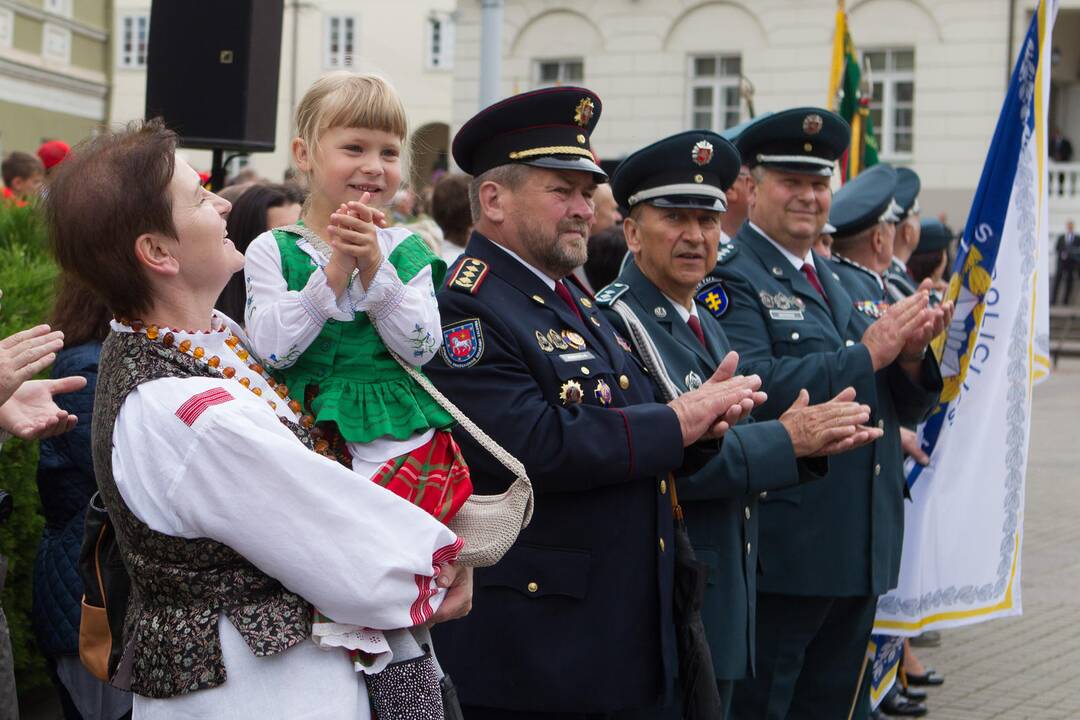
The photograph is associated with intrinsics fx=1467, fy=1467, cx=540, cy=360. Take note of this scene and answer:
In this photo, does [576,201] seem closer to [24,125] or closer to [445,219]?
[445,219]

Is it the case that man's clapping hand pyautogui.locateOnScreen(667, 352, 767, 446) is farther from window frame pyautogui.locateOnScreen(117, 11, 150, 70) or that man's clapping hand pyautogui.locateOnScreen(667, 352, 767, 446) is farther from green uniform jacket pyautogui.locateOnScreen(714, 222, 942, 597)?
window frame pyautogui.locateOnScreen(117, 11, 150, 70)

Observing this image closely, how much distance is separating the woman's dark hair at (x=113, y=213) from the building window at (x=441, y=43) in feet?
129

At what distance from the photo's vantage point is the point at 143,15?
4416 cm

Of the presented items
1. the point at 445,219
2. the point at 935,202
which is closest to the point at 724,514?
the point at 445,219

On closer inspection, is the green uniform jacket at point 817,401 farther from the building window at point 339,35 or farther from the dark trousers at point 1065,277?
the building window at point 339,35

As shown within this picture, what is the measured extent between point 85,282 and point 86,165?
0.21m

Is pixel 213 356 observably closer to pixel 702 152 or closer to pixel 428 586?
pixel 428 586

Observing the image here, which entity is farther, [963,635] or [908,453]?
→ [963,635]

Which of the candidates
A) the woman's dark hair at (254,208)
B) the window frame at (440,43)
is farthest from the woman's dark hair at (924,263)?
the window frame at (440,43)

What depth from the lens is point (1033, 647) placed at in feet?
24.9

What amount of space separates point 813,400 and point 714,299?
0.50 meters

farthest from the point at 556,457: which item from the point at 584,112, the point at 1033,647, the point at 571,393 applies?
the point at 1033,647

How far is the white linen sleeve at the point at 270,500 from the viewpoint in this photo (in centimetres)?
239

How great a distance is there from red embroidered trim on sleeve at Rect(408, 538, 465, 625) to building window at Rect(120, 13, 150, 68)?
143ft
